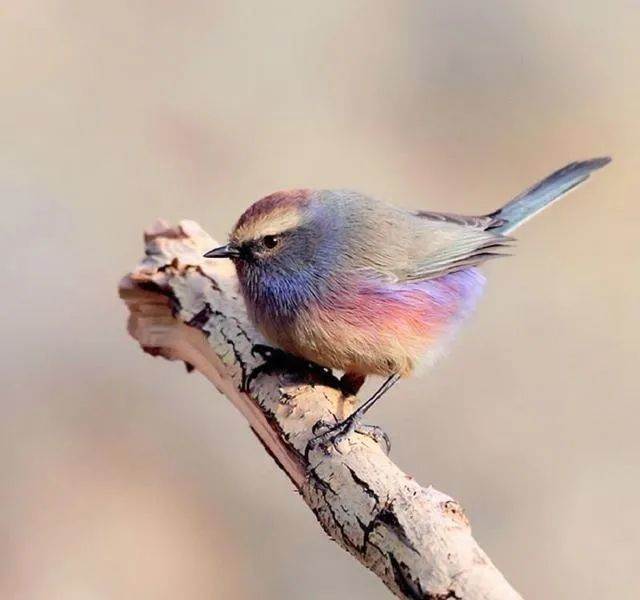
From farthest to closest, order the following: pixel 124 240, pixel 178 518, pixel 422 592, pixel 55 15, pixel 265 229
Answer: pixel 55 15 → pixel 124 240 → pixel 178 518 → pixel 265 229 → pixel 422 592

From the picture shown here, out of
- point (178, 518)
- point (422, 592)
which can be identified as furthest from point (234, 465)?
point (422, 592)

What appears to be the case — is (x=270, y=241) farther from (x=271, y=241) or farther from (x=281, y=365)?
(x=281, y=365)

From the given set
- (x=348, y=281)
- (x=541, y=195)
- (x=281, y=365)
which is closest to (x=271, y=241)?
(x=348, y=281)

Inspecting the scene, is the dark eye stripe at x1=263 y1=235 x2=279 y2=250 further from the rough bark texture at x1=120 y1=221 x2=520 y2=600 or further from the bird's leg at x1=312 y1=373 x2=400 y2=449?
the bird's leg at x1=312 y1=373 x2=400 y2=449

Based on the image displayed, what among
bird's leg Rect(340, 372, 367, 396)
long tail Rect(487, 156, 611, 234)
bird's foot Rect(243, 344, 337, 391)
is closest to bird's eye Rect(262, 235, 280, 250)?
bird's foot Rect(243, 344, 337, 391)

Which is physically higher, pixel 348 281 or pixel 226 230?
pixel 348 281

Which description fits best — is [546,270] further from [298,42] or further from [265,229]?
[265,229]
